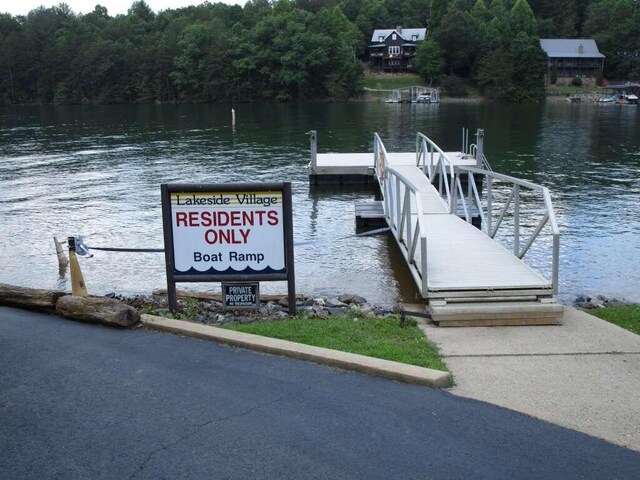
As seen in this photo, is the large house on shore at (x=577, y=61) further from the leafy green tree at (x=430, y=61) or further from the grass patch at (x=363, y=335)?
the grass patch at (x=363, y=335)

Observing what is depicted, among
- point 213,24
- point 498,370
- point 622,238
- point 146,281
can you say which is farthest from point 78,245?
point 213,24

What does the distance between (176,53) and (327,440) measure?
5484 inches

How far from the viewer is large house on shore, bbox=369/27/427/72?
148250mm

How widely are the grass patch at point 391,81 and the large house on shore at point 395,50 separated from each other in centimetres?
597

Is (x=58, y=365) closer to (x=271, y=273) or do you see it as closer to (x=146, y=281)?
(x=271, y=273)

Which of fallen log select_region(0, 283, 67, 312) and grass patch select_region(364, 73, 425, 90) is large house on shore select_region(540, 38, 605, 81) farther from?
fallen log select_region(0, 283, 67, 312)

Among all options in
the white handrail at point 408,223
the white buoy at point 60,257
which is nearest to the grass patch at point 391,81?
the white handrail at point 408,223

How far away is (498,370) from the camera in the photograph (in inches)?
260

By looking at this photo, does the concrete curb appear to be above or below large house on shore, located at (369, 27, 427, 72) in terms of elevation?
below

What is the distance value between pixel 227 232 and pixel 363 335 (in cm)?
224

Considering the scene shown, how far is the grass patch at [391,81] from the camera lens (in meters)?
134

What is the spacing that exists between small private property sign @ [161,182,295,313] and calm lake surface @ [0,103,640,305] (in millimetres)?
4448

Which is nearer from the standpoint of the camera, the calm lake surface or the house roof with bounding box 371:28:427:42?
the calm lake surface

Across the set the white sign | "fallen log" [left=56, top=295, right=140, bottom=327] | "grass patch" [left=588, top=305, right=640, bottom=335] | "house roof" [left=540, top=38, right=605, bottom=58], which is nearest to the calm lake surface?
"grass patch" [left=588, top=305, right=640, bottom=335]
